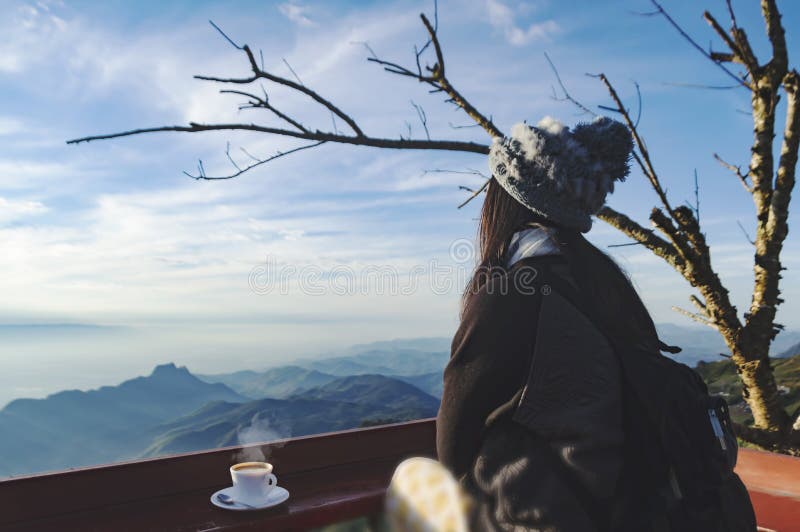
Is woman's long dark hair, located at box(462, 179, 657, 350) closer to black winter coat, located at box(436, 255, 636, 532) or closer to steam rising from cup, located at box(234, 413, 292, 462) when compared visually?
black winter coat, located at box(436, 255, 636, 532)

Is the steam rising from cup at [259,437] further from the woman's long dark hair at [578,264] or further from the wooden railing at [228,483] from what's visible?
the woman's long dark hair at [578,264]

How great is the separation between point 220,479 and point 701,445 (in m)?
1.32

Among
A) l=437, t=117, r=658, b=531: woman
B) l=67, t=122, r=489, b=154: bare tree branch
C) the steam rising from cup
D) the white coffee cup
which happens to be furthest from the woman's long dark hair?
l=67, t=122, r=489, b=154: bare tree branch

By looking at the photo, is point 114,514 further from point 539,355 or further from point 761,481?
point 761,481

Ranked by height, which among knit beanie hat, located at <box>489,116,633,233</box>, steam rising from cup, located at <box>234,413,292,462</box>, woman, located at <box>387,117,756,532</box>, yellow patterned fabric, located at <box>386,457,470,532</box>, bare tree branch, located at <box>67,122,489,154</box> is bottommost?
steam rising from cup, located at <box>234,413,292,462</box>

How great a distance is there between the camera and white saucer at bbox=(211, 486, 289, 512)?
158 centimetres

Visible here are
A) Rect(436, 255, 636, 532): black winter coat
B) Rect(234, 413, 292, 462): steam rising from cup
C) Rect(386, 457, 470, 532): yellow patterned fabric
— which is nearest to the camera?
Rect(436, 255, 636, 532): black winter coat

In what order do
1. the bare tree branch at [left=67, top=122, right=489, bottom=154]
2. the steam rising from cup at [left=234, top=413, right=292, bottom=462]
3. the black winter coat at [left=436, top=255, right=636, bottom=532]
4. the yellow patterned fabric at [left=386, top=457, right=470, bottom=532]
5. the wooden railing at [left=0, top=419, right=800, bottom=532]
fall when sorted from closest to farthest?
1. the black winter coat at [left=436, top=255, right=636, bottom=532]
2. the yellow patterned fabric at [left=386, top=457, right=470, bottom=532]
3. the wooden railing at [left=0, top=419, right=800, bottom=532]
4. the steam rising from cup at [left=234, top=413, right=292, bottom=462]
5. the bare tree branch at [left=67, top=122, right=489, bottom=154]

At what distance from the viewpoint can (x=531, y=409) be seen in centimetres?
105

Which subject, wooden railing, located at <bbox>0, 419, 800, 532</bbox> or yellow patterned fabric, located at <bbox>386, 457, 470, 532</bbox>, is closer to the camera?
yellow patterned fabric, located at <bbox>386, 457, 470, 532</bbox>

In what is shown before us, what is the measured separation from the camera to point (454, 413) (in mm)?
1120

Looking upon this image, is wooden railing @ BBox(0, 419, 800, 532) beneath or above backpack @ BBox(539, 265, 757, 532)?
beneath

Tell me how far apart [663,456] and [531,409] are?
24 centimetres

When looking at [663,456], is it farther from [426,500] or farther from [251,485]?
[251,485]
